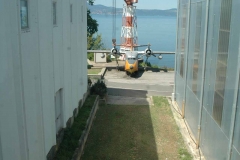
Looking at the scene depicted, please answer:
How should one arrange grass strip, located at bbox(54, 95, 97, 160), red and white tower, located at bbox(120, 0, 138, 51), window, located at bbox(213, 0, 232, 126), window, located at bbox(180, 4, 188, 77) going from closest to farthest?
window, located at bbox(213, 0, 232, 126) → grass strip, located at bbox(54, 95, 97, 160) → window, located at bbox(180, 4, 188, 77) → red and white tower, located at bbox(120, 0, 138, 51)

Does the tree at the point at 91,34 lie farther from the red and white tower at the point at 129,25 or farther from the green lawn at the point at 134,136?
the green lawn at the point at 134,136

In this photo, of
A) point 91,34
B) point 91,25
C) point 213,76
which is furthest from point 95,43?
point 213,76

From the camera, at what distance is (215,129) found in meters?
9.48

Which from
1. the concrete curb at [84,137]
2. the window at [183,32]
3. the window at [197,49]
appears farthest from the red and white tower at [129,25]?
the window at [197,49]

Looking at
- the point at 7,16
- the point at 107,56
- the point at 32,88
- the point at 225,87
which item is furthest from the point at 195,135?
the point at 107,56

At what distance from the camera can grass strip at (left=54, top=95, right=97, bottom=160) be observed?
10.4 meters

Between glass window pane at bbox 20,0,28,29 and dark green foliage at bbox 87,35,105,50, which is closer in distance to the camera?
glass window pane at bbox 20,0,28,29

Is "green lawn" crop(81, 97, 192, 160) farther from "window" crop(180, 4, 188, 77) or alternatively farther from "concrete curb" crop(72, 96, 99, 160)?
"window" crop(180, 4, 188, 77)

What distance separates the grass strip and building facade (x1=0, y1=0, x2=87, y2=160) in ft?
1.40

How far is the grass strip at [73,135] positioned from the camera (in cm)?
1040

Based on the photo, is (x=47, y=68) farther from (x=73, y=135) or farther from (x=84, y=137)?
(x=84, y=137)

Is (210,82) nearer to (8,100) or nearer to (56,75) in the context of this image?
(56,75)

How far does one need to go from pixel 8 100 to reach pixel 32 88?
1.63 metres

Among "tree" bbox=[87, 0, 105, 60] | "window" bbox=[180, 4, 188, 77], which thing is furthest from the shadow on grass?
"tree" bbox=[87, 0, 105, 60]
